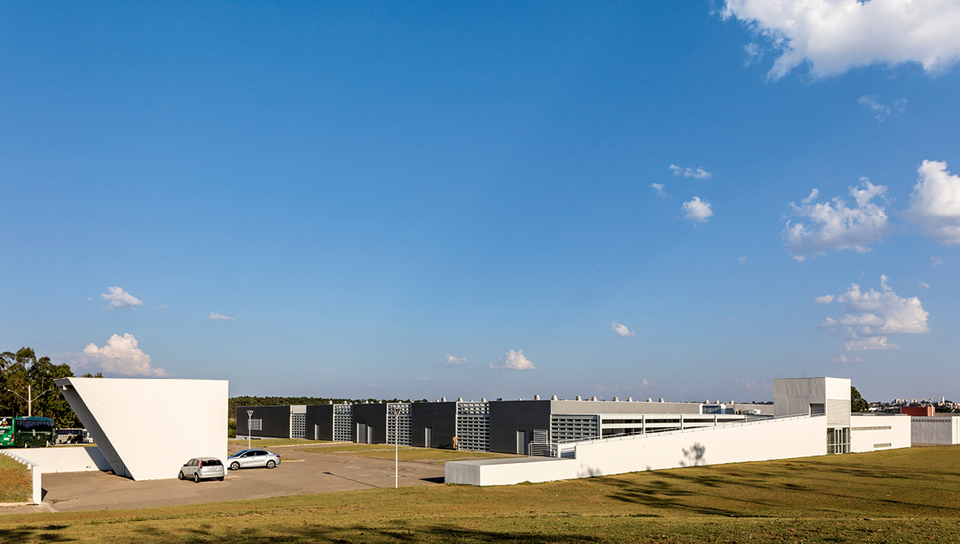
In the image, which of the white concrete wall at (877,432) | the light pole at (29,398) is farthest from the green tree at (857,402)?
the light pole at (29,398)

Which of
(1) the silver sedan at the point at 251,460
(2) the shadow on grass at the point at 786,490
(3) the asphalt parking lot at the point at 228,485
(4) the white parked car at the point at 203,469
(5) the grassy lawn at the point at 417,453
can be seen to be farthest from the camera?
(5) the grassy lawn at the point at 417,453

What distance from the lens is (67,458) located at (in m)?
42.2

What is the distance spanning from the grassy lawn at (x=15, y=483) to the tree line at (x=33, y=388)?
A: 42.9m

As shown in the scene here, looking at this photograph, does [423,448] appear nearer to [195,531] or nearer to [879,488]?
[879,488]

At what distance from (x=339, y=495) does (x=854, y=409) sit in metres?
121

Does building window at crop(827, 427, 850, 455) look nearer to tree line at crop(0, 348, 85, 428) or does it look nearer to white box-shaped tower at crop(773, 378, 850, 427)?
white box-shaped tower at crop(773, 378, 850, 427)

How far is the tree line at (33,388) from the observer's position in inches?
2719

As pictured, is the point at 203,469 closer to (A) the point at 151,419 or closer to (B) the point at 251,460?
(A) the point at 151,419

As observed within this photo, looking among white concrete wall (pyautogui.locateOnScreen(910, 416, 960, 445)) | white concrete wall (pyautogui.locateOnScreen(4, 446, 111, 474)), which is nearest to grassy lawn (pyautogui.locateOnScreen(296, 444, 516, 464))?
white concrete wall (pyautogui.locateOnScreen(4, 446, 111, 474))

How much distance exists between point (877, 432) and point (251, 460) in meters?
66.9

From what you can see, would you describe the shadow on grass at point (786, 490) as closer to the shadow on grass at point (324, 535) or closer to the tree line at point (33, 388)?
the shadow on grass at point (324, 535)

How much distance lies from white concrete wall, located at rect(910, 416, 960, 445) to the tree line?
112 metres

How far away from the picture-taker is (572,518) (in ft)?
69.5

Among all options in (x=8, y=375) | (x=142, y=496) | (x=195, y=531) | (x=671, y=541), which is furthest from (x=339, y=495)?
(x=8, y=375)
